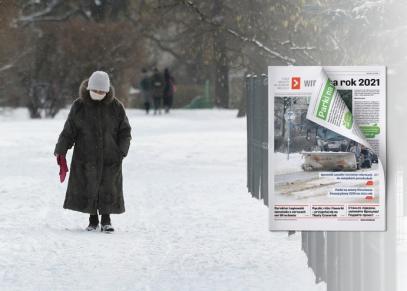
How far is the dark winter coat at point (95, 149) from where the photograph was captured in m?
11.5

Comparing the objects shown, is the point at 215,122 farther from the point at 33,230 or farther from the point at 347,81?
the point at 347,81

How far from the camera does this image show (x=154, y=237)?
36.1ft

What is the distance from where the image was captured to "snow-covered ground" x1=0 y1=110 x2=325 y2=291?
8625mm

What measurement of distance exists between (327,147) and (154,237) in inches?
170

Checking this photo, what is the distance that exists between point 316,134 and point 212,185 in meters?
9.64

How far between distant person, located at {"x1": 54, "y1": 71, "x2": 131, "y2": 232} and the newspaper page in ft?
15.2

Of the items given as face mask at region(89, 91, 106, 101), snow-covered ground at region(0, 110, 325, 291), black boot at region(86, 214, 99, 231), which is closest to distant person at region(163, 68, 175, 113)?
snow-covered ground at region(0, 110, 325, 291)

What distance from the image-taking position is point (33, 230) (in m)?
11.5

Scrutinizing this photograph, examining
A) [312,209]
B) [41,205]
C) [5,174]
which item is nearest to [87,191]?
[41,205]

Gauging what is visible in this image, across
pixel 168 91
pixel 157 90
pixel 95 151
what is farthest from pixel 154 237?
pixel 168 91

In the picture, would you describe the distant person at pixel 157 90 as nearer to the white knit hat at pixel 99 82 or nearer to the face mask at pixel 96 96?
the face mask at pixel 96 96

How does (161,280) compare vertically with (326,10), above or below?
below

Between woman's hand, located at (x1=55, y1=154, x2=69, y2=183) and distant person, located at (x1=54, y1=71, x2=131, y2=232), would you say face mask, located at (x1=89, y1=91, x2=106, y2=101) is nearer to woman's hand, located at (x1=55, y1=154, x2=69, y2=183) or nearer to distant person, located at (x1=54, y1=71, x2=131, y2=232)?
distant person, located at (x1=54, y1=71, x2=131, y2=232)

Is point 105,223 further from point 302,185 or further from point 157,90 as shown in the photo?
point 157,90
